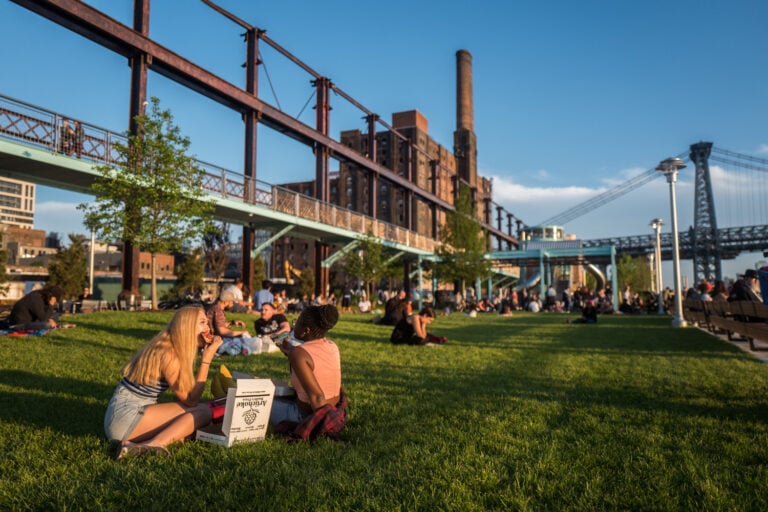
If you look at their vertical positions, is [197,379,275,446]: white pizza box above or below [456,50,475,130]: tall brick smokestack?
below

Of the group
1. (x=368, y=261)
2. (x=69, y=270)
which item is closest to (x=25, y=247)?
(x=69, y=270)

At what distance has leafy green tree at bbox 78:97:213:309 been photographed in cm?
1623

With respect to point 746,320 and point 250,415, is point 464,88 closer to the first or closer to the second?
point 746,320

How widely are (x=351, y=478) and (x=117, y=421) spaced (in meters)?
1.90

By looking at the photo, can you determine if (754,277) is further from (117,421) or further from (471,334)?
(117,421)

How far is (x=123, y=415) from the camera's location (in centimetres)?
396

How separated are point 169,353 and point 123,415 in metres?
0.54

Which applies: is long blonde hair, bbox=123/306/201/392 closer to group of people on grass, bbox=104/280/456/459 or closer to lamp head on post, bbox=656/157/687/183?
group of people on grass, bbox=104/280/456/459

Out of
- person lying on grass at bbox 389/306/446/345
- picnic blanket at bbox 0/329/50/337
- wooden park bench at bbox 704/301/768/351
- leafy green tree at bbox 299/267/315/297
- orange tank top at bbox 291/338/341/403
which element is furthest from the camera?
leafy green tree at bbox 299/267/315/297

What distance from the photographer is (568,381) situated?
7.08 metres

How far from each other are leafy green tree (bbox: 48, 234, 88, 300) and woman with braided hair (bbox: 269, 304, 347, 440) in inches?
1467

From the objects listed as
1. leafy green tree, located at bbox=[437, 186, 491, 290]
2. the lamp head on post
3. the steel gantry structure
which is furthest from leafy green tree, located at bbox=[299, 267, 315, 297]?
the lamp head on post

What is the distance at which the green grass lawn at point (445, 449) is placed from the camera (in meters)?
3.05

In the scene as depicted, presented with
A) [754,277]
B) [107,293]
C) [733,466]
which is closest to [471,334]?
[754,277]
